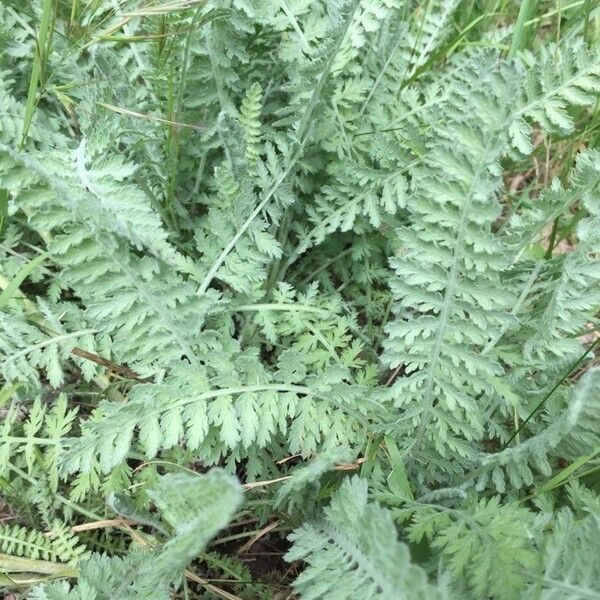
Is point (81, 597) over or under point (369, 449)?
under

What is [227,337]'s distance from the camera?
1708 mm

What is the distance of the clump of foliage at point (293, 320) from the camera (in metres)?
1.34

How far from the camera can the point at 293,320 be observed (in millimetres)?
1872

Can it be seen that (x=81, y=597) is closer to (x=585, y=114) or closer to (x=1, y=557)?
(x=1, y=557)

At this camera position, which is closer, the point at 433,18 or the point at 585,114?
the point at 433,18

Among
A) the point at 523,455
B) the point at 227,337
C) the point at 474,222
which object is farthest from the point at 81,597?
the point at 474,222

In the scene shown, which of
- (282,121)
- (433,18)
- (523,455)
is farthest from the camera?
(433,18)

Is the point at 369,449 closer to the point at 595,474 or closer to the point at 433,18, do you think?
the point at 595,474

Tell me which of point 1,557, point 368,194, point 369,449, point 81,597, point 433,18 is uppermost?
point 433,18

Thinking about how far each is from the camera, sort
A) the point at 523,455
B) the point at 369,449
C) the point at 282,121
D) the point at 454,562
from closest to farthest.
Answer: the point at 454,562, the point at 523,455, the point at 369,449, the point at 282,121

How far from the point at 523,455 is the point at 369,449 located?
37 cm

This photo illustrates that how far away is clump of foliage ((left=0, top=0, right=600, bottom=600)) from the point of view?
1.34 metres

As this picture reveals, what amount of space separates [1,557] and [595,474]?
1592 millimetres

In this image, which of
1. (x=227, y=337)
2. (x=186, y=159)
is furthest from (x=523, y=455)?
(x=186, y=159)
